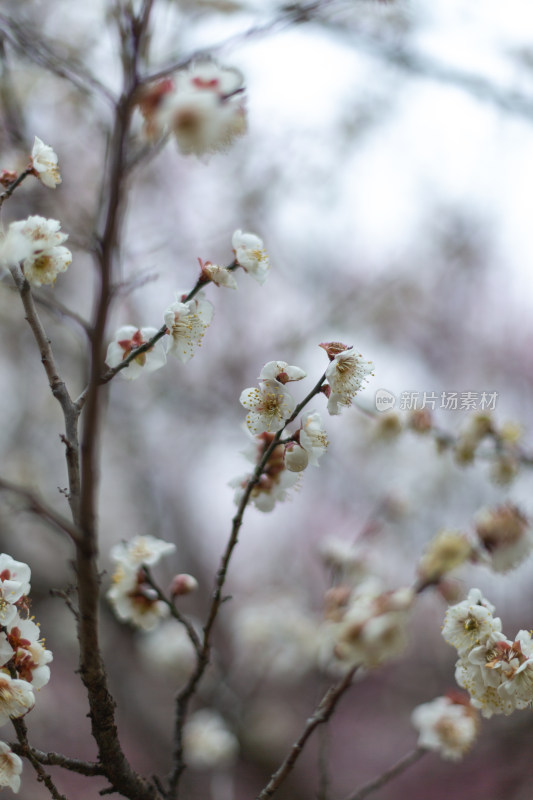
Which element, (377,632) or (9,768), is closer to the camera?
(377,632)

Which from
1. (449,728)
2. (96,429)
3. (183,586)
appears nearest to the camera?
(96,429)

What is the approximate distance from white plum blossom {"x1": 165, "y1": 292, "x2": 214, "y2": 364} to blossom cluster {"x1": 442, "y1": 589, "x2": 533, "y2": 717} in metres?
0.55

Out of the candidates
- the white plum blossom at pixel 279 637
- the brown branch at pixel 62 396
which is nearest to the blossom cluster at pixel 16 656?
the brown branch at pixel 62 396

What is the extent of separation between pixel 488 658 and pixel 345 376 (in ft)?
1.47

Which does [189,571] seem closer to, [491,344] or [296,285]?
[296,285]

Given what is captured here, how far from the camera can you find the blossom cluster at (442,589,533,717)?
0.88 m

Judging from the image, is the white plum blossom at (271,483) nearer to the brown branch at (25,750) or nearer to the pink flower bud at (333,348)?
the pink flower bud at (333,348)

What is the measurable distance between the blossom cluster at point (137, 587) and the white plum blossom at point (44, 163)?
616mm

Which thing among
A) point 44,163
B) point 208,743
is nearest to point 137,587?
point 44,163

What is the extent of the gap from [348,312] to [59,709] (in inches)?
115

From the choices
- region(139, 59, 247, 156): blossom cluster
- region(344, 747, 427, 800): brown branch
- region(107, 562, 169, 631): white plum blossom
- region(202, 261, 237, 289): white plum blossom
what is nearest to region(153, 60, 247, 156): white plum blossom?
region(139, 59, 247, 156): blossom cluster

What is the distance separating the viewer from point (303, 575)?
5078 millimetres

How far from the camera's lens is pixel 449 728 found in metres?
1.36

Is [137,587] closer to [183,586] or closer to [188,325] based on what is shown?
[183,586]
